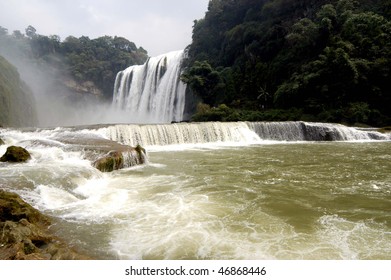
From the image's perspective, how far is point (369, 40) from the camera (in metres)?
24.1

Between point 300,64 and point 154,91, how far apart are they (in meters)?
18.8

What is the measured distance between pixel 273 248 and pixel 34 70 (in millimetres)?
54124

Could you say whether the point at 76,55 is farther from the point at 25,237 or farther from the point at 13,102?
the point at 25,237

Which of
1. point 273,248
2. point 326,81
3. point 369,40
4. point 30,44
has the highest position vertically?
point 30,44

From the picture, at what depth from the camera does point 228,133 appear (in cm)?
1766

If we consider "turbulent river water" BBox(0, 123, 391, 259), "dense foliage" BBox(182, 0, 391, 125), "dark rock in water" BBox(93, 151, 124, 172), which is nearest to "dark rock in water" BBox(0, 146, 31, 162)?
"turbulent river water" BBox(0, 123, 391, 259)

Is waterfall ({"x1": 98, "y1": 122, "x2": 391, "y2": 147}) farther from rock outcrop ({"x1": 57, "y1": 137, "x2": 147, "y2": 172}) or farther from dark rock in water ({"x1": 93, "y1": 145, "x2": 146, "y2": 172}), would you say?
dark rock in water ({"x1": 93, "y1": 145, "x2": 146, "y2": 172})

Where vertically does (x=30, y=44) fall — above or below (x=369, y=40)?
above

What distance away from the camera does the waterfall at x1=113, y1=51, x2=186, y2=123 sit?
3581cm

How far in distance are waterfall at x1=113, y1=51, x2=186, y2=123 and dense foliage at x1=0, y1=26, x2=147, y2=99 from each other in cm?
1241

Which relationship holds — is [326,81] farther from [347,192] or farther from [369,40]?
[347,192]

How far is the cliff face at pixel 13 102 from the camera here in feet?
78.4

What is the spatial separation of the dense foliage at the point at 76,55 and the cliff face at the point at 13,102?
20.8 m

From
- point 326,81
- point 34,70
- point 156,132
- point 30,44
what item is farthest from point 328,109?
point 30,44
